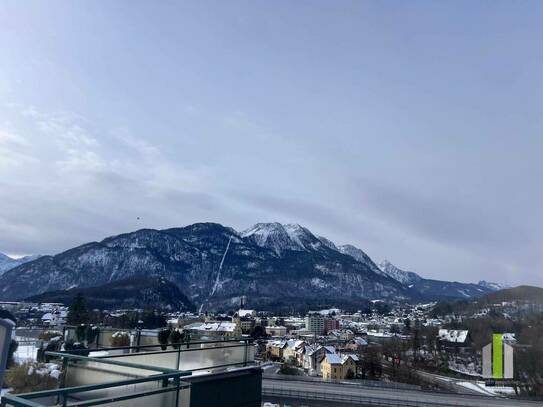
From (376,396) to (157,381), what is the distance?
36.9 m

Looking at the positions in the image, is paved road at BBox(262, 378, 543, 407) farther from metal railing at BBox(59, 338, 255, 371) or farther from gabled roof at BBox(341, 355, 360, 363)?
metal railing at BBox(59, 338, 255, 371)

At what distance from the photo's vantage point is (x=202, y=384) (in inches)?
264

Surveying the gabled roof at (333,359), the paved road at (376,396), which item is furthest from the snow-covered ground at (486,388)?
the paved road at (376,396)

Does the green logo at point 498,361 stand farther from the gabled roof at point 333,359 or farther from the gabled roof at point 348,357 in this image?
the gabled roof at point 333,359

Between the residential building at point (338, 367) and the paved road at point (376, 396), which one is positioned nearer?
the paved road at point (376, 396)

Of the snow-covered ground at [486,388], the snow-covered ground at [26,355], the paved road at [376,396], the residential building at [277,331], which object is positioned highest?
the snow-covered ground at [26,355]

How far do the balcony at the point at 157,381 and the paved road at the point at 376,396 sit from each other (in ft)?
103

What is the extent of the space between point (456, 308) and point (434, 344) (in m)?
89.3

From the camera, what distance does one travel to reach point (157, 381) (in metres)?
5.50

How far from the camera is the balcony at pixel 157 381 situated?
188 inches

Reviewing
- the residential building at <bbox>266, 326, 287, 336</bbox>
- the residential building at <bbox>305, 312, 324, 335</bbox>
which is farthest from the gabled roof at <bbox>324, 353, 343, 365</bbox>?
the residential building at <bbox>305, 312, 324, 335</bbox>

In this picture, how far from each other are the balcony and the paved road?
103 feet

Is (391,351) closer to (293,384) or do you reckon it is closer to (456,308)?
(293,384)

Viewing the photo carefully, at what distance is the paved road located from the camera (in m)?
37.0
